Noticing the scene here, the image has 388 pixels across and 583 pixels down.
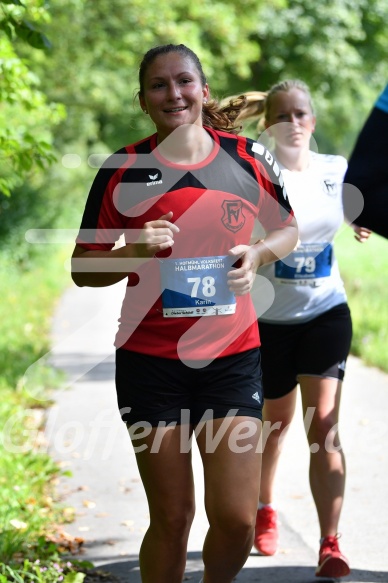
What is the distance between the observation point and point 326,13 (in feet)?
80.7

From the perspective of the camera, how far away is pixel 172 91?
11.5 feet

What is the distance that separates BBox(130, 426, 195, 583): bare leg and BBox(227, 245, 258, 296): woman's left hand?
524mm

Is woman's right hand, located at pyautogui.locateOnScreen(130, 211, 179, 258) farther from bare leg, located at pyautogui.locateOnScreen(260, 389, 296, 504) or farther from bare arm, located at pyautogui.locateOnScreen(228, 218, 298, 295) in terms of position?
bare leg, located at pyautogui.locateOnScreen(260, 389, 296, 504)

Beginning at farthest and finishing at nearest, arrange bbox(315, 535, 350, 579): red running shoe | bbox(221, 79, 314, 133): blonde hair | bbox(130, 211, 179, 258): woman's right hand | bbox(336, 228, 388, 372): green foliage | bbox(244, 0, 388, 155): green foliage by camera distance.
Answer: bbox(244, 0, 388, 155): green foliage, bbox(336, 228, 388, 372): green foliage, bbox(221, 79, 314, 133): blonde hair, bbox(315, 535, 350, 579): red running shoe, bbox(130, 211, 179, 258): woman's right hand

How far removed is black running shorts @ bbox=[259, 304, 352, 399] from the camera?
456 cm

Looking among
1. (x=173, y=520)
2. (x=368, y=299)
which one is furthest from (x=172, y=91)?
(x=368, y=299)

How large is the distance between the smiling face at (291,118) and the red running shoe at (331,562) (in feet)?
5.96

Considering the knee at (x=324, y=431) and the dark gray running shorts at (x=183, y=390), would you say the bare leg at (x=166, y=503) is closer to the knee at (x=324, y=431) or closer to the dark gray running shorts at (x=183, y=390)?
the dark gray running shorts at (x=183, y=390)

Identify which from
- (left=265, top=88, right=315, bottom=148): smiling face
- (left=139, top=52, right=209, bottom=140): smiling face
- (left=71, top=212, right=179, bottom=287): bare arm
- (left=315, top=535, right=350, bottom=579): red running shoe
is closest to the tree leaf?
(left=265, top=88, right=315, bottom=148): smiling face

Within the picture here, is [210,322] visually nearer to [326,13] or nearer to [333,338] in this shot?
[333,338]

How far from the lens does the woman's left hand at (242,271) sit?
343cm

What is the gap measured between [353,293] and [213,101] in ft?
35.6

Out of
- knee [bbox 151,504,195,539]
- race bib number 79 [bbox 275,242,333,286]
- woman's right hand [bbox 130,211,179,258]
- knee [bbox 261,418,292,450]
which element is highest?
race bib number 79 [bbox 275,242,333,286]

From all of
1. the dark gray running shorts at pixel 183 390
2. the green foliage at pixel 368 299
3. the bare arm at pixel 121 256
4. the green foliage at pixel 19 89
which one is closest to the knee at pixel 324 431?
the dark gray running shorts at pixel 183 390
